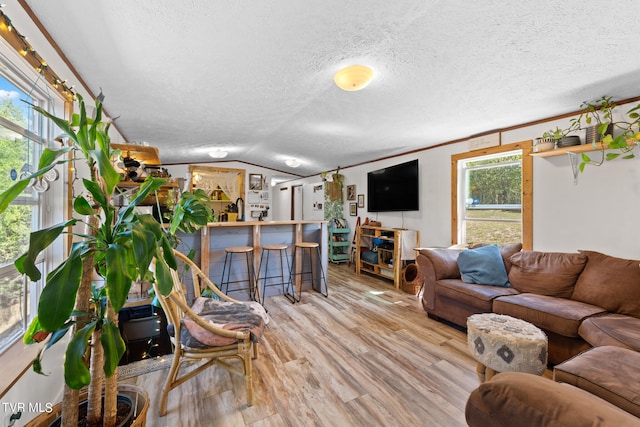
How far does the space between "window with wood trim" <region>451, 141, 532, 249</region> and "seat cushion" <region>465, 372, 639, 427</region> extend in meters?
2.96

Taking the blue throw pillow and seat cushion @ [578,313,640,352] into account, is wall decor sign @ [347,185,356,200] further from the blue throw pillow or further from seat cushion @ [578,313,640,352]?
seat cushion @ [578,313,640,352]

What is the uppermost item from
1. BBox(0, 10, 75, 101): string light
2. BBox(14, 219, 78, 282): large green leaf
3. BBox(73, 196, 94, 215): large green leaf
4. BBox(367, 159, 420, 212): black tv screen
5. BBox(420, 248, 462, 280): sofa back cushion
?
BBox(0, 10, 75, 101): string light

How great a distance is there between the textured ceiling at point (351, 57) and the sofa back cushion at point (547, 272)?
150 cm

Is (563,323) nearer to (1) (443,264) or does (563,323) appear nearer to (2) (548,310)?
(2) (548,310)

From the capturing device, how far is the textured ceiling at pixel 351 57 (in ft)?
4.91

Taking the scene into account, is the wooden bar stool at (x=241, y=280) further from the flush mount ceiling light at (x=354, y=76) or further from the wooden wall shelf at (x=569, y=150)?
the wooden wall shelf at (x=569, y=150)

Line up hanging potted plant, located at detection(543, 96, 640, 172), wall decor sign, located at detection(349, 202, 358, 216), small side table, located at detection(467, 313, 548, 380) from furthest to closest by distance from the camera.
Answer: wall decor sign, located at detection(349, 202, 358, 216) → hanging potted plant, located at detection(543, 96, 640, 172) → small side table, located at detection(467, 313, 548, 380)

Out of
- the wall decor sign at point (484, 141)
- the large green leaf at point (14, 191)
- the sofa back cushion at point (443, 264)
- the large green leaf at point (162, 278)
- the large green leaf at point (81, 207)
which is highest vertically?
the wall decor sign at point (484, 141)

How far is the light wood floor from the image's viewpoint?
5.03 ft

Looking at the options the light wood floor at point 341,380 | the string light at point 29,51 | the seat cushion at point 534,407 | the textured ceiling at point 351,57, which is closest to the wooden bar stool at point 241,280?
the light wood floor at point 341,380

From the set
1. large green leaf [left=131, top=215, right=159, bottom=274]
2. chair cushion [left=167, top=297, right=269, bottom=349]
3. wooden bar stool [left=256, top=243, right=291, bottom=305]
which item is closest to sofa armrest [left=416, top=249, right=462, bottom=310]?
wooden bar stool [left=256, top=243, right=291, bottom=305]

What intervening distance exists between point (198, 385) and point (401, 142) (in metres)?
3.83

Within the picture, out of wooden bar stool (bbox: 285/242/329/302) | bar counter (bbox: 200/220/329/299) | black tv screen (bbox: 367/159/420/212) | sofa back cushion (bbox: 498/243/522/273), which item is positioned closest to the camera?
sofa back cushion (bbox: 498/243/522/273)

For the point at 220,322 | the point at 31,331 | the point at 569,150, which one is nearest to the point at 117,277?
the point at 31,331
